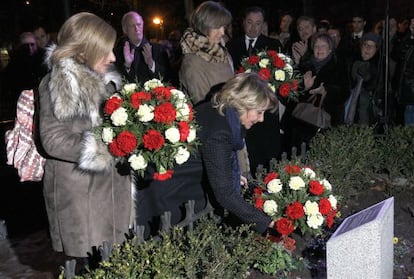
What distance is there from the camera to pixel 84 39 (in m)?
2.92

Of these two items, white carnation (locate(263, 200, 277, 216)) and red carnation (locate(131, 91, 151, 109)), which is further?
white carnation (locate(263, 200, 277, 216))

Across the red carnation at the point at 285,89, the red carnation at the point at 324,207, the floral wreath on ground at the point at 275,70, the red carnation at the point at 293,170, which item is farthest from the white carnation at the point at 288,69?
the red carnation at the point at 324,207

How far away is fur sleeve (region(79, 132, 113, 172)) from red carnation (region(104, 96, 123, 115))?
16cm

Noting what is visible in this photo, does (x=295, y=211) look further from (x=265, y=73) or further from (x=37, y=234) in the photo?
(x=37, y=234)

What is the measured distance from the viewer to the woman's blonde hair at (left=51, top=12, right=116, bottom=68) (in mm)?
2914

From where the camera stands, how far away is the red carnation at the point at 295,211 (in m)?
3.23

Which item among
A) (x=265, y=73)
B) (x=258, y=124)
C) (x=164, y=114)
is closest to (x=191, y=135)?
(x=164, y=114)

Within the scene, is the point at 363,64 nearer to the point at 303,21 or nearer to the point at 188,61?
the point at 303,21

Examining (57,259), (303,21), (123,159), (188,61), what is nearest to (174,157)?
(123,159)

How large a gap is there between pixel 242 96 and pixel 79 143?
3.22 ft

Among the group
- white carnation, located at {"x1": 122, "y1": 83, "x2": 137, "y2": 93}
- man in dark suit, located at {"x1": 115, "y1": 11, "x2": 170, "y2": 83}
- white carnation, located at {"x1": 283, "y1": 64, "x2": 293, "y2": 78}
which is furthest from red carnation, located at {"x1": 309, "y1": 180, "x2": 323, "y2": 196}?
man in dark suit, located at {"x1": 115, "y1": 11, "x2": 170, "y2": 83}

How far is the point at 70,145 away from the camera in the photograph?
2863 mm

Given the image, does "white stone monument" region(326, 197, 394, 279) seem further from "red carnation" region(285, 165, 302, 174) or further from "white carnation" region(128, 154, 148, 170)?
"white carnation" region(128, 154, 148, 170)

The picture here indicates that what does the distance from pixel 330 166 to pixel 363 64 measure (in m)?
2.80
